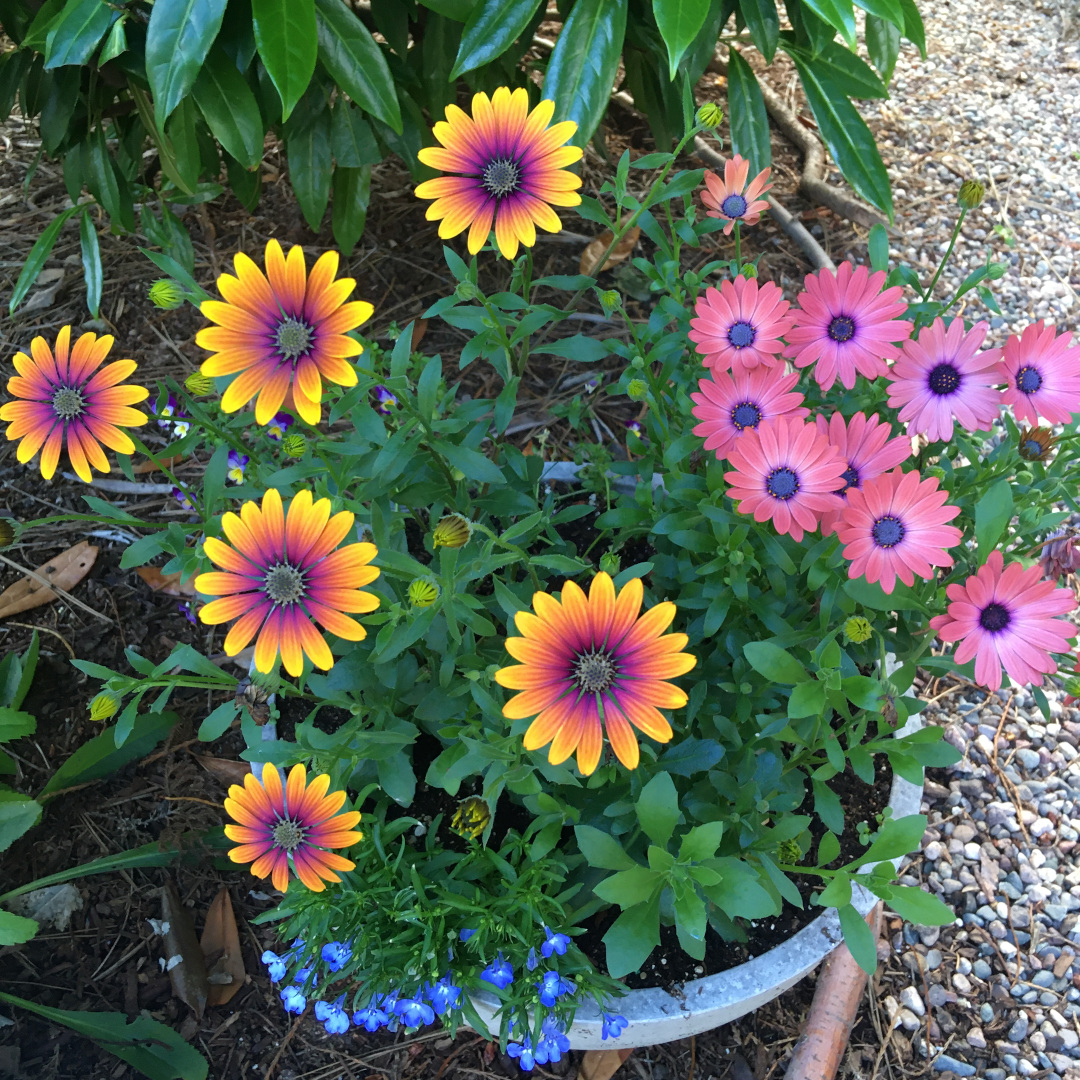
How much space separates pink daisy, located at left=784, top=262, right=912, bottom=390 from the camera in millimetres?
1037

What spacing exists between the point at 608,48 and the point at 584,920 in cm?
128

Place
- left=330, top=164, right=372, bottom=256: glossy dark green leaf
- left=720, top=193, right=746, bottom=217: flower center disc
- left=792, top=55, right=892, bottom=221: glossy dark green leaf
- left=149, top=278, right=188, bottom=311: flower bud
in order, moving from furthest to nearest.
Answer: left=330, top=164, right=372, bottom=256: glossy dark green leaf → left=792, top=55, right=892, bottom=221: glossy dark green leaf → left=720, top=193, right=746, bottom=217: flower center disc → left=149, top=278, right=188, bottom=311: flower bud

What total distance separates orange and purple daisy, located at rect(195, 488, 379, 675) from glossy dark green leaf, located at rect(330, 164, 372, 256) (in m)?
1.16

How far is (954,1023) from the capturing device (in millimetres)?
1555

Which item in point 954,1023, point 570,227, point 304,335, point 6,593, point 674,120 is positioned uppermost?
point 570,227

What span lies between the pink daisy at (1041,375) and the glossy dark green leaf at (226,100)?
1141 mm

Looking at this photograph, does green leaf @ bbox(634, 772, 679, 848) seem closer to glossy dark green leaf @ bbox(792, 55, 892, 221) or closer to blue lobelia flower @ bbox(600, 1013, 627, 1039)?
blue lobelia flower @ bbox(600, 1013, 627, 1039)

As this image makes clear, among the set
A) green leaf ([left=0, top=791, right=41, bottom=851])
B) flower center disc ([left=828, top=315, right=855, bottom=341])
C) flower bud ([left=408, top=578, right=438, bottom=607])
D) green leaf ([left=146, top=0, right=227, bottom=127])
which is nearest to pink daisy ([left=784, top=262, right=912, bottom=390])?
flower center disc ([left=828, top=315, right=855, bottom=341])

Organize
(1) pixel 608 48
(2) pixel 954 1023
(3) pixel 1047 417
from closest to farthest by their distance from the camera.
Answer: (3) pixel 1047 417
(1) pixel 608 48
(2) pixel 954 1023

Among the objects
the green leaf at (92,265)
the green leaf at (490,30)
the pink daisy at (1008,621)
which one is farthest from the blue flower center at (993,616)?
the green leaf at (92,265)

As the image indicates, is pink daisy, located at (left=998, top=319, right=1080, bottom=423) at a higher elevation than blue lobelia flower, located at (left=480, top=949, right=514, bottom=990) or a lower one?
higher

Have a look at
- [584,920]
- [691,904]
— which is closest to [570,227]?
[584,920]

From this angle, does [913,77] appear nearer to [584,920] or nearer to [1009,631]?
[1009,631]

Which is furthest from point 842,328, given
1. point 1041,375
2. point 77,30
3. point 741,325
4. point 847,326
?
point 77,30
